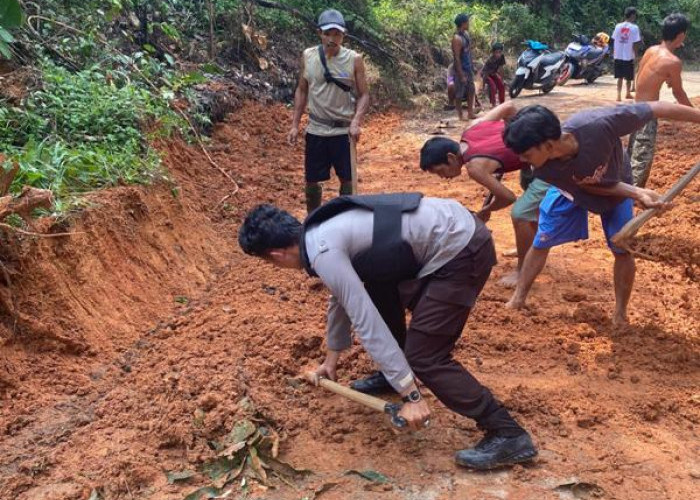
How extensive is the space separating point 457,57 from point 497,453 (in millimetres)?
A: 8642

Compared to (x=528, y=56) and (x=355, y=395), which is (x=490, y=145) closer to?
(x=355, y=395)

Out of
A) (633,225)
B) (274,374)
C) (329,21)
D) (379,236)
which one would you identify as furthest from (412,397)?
(329,21)

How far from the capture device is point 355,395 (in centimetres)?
302

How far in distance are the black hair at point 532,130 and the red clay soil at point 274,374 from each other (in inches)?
48.6

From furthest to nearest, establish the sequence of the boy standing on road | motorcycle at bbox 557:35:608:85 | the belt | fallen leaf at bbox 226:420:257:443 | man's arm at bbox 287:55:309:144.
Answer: motorcycle at bbox 557:35:608:85 < the boy standing on road < man's arm at bbox 287:55:309:144 < the belt < fallen leaf at bbox 226:420:257:443

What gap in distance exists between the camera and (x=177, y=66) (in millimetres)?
8289

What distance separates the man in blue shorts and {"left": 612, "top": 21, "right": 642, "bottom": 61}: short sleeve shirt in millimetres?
8544

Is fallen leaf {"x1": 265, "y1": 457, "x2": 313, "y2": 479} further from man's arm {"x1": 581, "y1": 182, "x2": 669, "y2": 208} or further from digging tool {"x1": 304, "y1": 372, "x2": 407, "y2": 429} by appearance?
man's arm {"x1": 581, "y1": 182, "x2": 669, "y2": 208}

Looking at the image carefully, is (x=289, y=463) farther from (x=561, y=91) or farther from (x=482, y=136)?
(x=561, y=91)

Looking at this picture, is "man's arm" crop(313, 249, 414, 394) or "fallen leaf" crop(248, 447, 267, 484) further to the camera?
"fallen leaf" crop(248, 447, 267, 484)

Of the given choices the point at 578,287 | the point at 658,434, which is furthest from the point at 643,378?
the point at 578,287

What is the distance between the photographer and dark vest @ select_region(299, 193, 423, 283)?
2.66m

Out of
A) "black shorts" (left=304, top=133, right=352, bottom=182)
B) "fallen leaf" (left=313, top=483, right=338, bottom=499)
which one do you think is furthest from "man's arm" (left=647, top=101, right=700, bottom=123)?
"black shorts" (left=304, top=133, right=352, bottom=182)

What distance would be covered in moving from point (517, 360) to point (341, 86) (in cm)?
268
